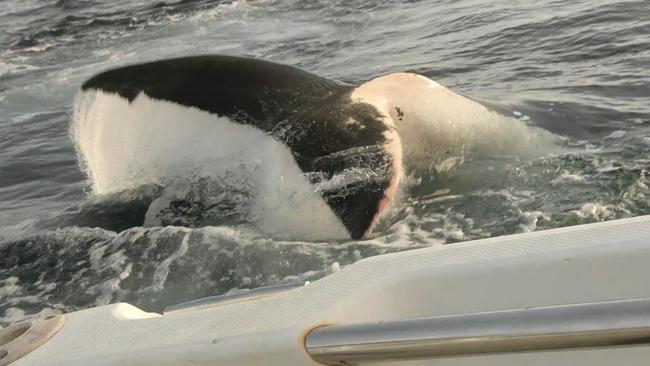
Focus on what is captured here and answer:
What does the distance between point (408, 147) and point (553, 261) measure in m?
1.58

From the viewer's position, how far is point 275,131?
2844 mm

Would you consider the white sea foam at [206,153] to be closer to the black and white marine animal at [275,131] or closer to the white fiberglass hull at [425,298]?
the black and white marine animal at [275,131]

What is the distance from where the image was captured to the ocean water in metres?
2.93

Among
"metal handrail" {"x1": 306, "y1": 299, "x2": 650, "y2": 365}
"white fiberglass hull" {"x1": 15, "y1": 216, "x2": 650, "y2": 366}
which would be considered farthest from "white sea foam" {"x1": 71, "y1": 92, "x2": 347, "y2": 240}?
"metal handrail" {"x1": 306, "y1": 299, "x2": 650, "y2": 365}

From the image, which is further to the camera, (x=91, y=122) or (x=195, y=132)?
(x=91, y=122)

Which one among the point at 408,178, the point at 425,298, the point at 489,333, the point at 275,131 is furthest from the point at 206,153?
the point at 489,333

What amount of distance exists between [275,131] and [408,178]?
0.59 m

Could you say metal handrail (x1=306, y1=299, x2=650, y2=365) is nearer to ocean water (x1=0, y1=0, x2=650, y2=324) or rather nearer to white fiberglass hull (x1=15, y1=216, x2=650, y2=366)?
white fiberglass hull (x1=15, y1=216, x2=650, y2=366)

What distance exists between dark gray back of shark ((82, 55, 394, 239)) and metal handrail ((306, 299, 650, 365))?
1.36 metres

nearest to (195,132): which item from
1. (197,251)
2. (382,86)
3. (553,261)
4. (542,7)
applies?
(197,251)

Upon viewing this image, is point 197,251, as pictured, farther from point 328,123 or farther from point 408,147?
point 408,147

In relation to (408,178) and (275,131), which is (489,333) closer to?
(275,131)

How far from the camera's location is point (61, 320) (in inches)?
76.4

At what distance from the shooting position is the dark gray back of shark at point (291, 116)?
2.81 meters
